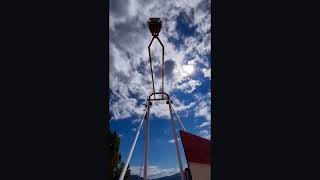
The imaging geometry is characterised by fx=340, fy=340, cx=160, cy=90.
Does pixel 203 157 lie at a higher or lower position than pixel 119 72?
lower

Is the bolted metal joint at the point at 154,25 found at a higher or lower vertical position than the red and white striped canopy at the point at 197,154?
higher

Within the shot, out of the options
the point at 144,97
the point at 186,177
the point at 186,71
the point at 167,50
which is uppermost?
the point at 167,50

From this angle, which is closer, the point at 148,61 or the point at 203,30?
the point at 203,30

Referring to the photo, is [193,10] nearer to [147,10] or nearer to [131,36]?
[147,10]

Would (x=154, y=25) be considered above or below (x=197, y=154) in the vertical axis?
above

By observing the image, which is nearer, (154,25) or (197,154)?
(154,25)

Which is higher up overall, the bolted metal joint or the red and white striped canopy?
the bolted metal joint

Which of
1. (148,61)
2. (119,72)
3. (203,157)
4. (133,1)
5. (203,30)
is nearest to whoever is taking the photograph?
(203,30)

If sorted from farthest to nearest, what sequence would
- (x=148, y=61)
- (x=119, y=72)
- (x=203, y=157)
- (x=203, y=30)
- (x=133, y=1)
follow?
(x=148, y=61) → (x=203, y=157) → (x=133, y=1) → (x=119, y=72) → (x=203, y=30)

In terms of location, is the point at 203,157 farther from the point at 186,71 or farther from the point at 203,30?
the point at 203,30

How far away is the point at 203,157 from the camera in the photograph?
3.97 meters

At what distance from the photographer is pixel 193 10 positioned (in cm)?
346

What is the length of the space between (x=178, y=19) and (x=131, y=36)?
0.65 metres

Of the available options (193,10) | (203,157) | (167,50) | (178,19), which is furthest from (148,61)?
(203,157)
